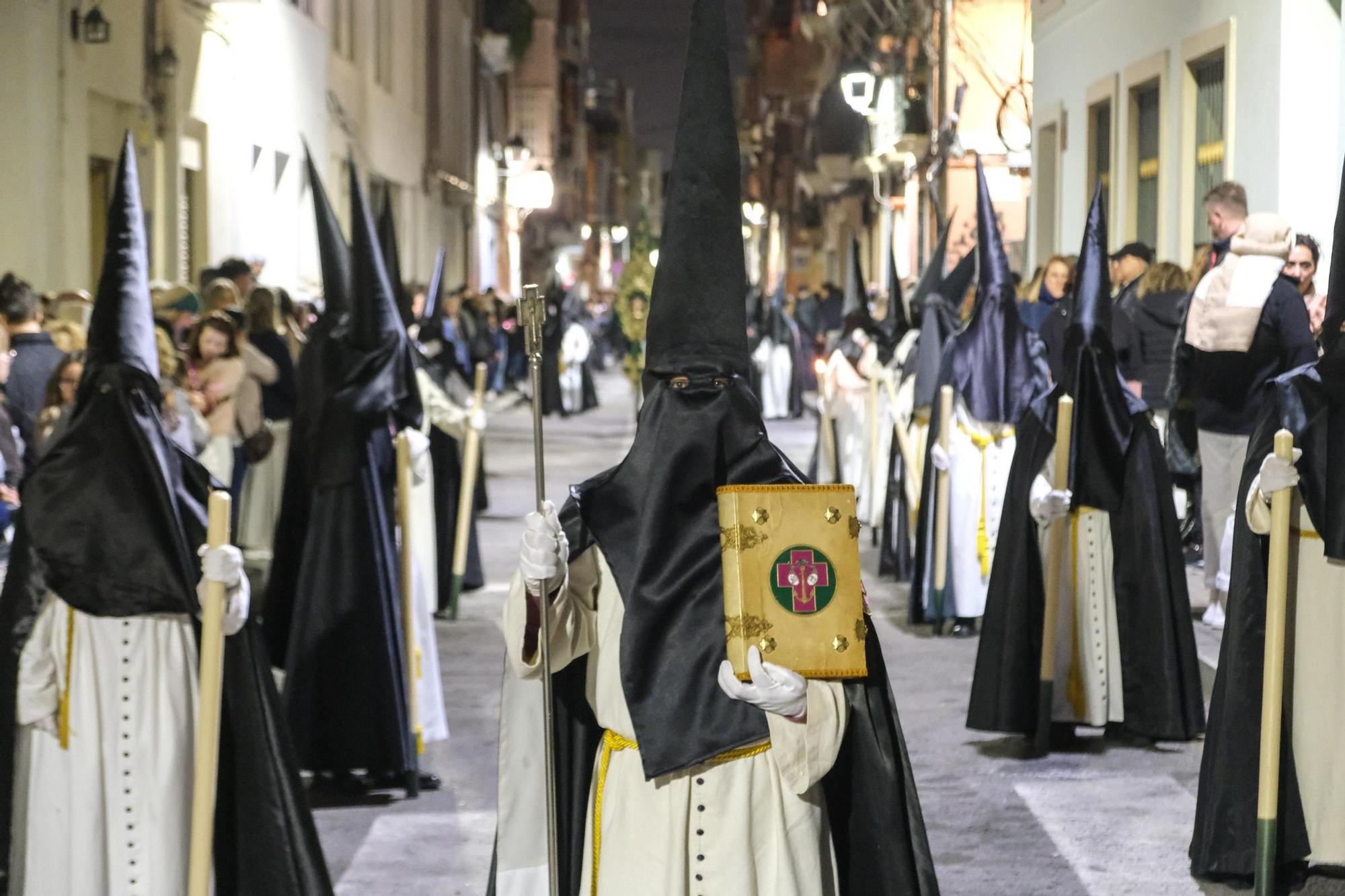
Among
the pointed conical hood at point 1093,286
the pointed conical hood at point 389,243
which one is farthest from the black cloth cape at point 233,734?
the pointed conical hood at point 1093,286

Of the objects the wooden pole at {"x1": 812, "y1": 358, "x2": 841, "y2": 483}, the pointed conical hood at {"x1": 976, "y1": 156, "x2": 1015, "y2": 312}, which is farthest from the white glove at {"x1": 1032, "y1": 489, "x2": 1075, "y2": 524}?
the wooden pole at {"x1": 812, "y1": 358, "x2": 841, "y2": 483}

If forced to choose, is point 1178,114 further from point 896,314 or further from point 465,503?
point 465,503

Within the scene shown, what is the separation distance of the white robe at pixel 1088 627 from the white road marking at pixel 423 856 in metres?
2.66

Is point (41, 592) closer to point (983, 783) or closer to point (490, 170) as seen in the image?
point (983, 783)

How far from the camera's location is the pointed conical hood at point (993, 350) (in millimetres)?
11070

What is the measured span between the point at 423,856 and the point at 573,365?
27336 mm

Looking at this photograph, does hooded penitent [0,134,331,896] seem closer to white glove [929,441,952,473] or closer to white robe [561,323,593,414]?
white glove [929,441,952,473]

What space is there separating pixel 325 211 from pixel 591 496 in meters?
4.12

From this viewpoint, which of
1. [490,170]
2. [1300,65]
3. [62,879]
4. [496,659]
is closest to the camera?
[62,879]

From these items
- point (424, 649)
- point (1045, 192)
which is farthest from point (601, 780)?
point (1045, 192)

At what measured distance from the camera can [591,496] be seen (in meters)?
4.35

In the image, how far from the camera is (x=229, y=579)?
4820 millimetres

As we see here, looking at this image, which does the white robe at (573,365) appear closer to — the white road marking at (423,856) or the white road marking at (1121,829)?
the white road marking at (1121,829)

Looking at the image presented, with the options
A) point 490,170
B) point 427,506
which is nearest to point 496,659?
point 427,506
